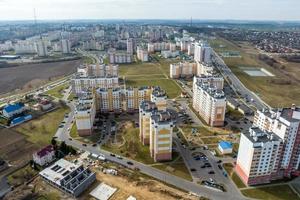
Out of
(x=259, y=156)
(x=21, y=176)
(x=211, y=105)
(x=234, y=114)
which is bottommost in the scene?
(x=21, y=176)

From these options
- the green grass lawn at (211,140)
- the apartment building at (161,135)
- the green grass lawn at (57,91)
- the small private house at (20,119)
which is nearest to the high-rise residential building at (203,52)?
the green grass lawn at (57,91)

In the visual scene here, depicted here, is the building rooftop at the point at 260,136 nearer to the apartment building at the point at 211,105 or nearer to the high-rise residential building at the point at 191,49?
the apartment building at the point at 211,105

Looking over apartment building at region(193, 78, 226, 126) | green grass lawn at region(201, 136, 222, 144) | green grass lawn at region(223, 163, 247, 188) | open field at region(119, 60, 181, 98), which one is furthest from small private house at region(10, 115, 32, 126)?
green grass lawn at region(223, 163, 247, 188)

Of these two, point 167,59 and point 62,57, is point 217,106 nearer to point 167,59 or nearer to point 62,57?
point 167,59

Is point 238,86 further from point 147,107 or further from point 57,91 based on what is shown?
point 57,91

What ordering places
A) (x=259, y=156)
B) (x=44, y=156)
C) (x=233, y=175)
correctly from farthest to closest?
(x=44, y=156) < (x=233, y=175) < (x=259, y=156)

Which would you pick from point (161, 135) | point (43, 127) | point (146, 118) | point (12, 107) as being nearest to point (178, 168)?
point (161, 135)

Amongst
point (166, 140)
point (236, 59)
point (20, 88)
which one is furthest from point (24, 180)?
point (236, 59)

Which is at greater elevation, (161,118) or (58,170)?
(161,118)
